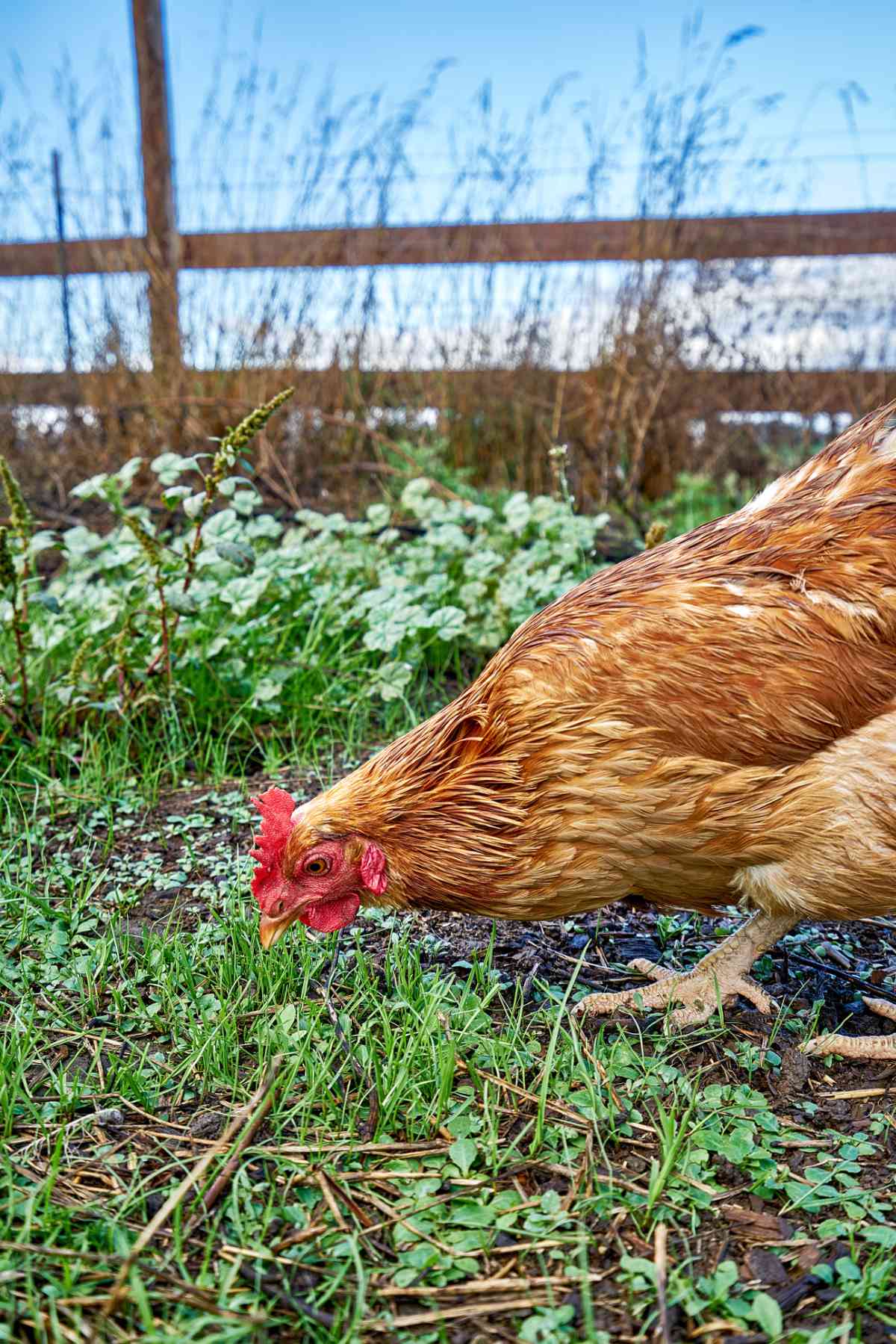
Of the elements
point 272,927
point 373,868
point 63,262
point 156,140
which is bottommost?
point 272,927

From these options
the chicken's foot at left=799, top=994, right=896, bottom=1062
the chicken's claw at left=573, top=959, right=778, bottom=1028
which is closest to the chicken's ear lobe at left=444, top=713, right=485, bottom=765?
the chicken's claw at left=573, top=959, right=778, bottom=1028

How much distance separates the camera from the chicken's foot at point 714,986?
232 centimetres

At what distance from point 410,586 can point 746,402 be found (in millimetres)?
4320

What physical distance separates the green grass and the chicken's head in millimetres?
215

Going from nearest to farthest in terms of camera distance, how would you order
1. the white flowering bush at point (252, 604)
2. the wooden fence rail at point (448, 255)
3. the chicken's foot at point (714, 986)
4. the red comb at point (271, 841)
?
the red comb at point (271, 841)
the chicken's foot at point (714, 986)
the white flowering bush at point (252, 604)
the wooden fence rail at point (448, 255)

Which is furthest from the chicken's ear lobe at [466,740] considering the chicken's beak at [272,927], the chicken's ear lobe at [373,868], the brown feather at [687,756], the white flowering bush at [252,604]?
the white flowering bush at [252,604]

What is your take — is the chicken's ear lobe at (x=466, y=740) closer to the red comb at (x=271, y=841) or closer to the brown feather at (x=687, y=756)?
the brown feather at (x=687, y=756)

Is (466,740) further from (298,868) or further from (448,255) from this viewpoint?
(448,255)

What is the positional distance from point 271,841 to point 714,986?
1.03 metres

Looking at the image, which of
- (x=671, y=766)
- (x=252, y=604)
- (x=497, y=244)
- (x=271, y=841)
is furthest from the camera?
(x=497, y=244)

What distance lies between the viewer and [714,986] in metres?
2.34

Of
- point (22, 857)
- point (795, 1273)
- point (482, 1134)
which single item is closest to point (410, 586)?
point (22, 857)

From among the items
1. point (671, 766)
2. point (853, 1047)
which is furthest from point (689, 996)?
point (671, 766)

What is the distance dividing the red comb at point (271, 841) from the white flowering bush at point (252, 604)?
1.25 meters
